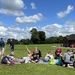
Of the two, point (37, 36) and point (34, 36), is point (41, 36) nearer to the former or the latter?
point (37, 36)

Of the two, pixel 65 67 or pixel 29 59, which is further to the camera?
pixel 29 59

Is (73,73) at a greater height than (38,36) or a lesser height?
lesser

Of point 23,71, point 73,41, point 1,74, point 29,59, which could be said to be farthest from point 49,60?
point 73,41

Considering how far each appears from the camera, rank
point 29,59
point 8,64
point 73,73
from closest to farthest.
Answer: point 73,73
point 8,64
point 29,59

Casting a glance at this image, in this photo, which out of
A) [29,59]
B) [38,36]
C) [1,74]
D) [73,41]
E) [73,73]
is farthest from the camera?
[38,36]

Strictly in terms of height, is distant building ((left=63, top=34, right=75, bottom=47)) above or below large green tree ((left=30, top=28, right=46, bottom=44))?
below

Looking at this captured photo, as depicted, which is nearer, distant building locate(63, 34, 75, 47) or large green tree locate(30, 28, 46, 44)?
distant building locate(63, 34, 75, 47)

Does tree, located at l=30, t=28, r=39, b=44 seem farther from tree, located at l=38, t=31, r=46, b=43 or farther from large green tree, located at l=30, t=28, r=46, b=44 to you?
tree, located at l=38, t=31, r=46, b=43

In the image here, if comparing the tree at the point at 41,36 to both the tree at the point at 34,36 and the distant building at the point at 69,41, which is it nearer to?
the tree at the point at 34,36

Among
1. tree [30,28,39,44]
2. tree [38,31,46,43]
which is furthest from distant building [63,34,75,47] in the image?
tree [38,31,46,43]

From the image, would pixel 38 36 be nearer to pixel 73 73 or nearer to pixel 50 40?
pixel 50 40

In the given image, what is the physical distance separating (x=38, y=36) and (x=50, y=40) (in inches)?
703

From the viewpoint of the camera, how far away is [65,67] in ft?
59.9

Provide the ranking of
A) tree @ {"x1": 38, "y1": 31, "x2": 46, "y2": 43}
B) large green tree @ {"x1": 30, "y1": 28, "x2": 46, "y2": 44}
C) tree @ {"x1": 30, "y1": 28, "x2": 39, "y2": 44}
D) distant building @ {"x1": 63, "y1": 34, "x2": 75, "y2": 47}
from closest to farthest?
1. distant building @ {"x1": 63, "y1": 34, "x2": 75, "y2": 47}
2. tree @ {"x1": 30, "y1": 28, "x2": 39, "y2": 44}
3. large green tree @ {"x1": 30, "y1": 28, "x2": 46, "y2": 44}
4. tree @ {"x1": 38, "y1": 31, "x2": 46, "y2": 43}
